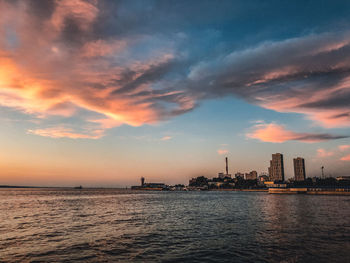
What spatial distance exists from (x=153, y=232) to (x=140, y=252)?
Result: 446 inches

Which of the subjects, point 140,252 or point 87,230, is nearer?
point 140,252

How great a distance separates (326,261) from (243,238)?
36.3 feet

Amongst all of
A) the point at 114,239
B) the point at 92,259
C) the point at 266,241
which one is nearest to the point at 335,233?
the point at 266,241

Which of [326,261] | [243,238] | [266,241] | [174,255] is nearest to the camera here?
[326,261]

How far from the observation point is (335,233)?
3434cm

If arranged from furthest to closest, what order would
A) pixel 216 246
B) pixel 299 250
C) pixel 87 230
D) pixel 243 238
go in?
pixel 87 230
pixel 243 238
pixel 216 246
pixel 299 250

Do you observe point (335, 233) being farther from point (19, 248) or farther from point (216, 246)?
point (19, 248)

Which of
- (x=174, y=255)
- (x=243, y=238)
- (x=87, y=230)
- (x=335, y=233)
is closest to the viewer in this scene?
(x=174, y=255)

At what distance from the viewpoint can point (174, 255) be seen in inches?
941

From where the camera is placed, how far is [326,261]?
21781 mm

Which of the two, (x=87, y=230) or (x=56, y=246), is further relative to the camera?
(x=87, y=230)

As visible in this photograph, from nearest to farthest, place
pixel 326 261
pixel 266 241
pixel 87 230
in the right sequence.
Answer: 1. pixel 326 261
2. pixel 266 241
3. pixel 87 230

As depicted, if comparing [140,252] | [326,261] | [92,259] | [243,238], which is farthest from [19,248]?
[326,261]

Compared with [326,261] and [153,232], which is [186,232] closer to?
[153,232]
